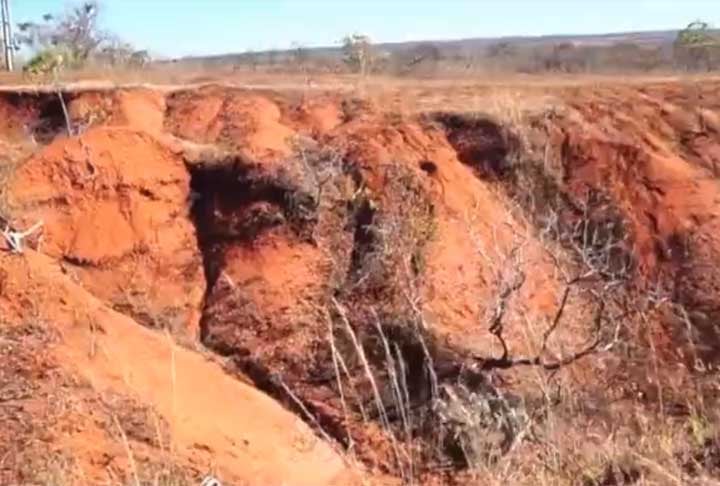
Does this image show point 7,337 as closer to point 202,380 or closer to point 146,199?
point 202,380

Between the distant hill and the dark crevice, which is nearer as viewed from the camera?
the dark crevice

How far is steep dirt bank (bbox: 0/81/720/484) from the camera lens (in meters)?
9.80

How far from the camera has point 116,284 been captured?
12.1 meters

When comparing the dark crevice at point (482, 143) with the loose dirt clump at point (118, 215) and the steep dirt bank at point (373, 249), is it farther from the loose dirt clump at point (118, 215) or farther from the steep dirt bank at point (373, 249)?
the loose dirt clump at point (118, 215)

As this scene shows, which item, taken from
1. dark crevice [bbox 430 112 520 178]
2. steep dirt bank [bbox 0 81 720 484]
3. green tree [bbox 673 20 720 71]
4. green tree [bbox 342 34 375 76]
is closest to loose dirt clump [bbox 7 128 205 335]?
steep dirt bank [bbox 0 81 720 484]

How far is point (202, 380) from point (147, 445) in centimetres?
346

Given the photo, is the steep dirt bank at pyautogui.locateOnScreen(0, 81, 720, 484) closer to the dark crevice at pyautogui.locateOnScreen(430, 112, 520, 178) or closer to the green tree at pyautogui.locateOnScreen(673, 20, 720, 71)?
the dark crevice at pyautogui.locateOnScreen(430, 112, 520, 178)

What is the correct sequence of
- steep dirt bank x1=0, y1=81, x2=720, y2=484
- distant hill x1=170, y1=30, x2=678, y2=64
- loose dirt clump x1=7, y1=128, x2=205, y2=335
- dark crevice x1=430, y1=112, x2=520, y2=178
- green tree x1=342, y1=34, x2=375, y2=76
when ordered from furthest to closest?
1. distant hill x1=170, y1=30, x2=678, y2=64
2. green tree x1=342, y1=34, x2=375, y2=76
3. dark crevice x1=430, y1=112, x2=520, y2=178
4. loose dirt clump x1=7, y1=128, x2=205, y2=335
5. steep dirt bank x1=0, y1=81, x2=720, y2=484

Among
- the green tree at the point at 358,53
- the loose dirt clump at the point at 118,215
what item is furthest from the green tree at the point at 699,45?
the loose dirt clump at the point at 118,215

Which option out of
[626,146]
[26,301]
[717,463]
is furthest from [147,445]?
[626,146]

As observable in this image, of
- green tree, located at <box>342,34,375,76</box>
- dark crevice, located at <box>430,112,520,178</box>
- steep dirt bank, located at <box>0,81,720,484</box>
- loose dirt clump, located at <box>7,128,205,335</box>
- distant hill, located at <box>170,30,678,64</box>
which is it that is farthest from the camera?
distant hill, located at <box>170,30,678,64</box>

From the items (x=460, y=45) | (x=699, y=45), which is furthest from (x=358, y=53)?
(x=460, y=45)

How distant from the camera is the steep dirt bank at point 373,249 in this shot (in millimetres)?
9797

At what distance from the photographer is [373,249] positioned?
39.0ft
